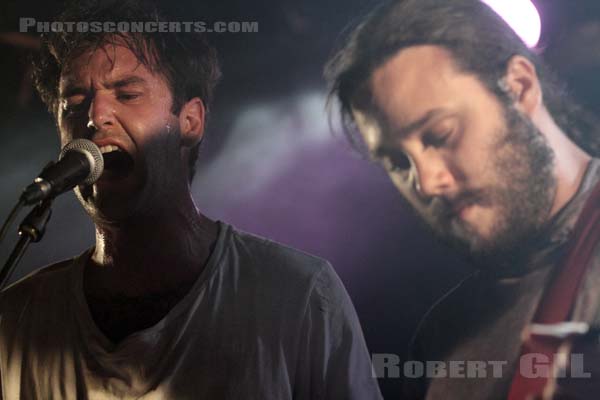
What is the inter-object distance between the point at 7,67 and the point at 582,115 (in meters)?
1.60

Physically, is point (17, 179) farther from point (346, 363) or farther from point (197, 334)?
point (346, 363)

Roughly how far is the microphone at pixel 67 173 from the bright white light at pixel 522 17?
105 cm

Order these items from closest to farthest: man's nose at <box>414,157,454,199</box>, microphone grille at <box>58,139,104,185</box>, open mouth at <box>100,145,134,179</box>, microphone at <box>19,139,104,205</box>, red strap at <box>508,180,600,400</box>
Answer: microphone at <box>19,139,104,205</box> → microphone grille at <box>58,139,104,185</box> → red strap at <box>508,180,600,400</box> → man's nose at <box>414,157,454,199</box> → open mouth at <box>100,145,134,179</box>

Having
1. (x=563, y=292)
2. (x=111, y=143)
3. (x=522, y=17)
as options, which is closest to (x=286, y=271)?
(x=111, y=143)

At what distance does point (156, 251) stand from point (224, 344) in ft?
1.03

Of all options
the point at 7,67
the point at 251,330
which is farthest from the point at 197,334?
the point at 7,67

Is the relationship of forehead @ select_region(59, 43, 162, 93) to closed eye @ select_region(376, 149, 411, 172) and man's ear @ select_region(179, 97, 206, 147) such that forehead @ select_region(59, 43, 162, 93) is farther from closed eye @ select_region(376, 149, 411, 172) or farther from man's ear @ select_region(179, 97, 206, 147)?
closed eye @ select_region(376, 149, 411, 172)

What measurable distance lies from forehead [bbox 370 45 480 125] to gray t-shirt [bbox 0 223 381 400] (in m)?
0.44

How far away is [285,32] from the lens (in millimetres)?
2035

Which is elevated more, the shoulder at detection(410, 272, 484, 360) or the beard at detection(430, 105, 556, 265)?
the beard at detection(430, 105, 556, 265)

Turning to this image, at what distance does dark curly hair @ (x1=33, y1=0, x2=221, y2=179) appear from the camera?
202 cm

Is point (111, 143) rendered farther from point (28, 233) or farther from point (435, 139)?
point (435, 139)

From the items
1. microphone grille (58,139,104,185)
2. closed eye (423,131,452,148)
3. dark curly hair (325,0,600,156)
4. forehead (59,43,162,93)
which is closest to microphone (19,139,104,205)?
microphone grille (58,139,104,185)

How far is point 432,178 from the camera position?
1.85 metres
